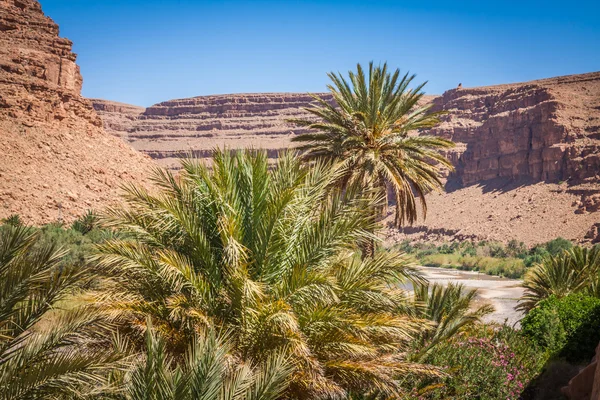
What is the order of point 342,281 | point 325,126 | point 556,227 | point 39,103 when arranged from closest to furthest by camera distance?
point 342,281 → point 325,126 → point 39,103 → point 556,227

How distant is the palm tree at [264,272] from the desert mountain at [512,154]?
51642 millimetres

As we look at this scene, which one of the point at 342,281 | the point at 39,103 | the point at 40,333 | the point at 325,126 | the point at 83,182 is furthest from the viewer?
the point at 39,103

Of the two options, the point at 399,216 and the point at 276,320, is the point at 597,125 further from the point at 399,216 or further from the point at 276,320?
the point at 276,320

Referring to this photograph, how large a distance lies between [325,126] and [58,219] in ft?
82.8

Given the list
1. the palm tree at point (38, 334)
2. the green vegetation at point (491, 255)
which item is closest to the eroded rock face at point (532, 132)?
the green vegetation at point (491, 255)

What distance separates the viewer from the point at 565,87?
295 ft

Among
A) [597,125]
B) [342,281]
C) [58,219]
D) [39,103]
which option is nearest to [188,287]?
[342,281]

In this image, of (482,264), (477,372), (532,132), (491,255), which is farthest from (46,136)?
(532,132)

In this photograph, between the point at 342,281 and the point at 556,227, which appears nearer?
the point at 342,281

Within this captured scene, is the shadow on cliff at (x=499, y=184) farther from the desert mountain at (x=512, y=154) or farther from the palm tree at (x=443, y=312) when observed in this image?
the palm tree at (x=443, y=312)

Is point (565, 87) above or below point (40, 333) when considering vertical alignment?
above

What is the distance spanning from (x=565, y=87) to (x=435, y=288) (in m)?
90.7

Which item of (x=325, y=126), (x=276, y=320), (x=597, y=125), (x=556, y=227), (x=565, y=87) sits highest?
Result: (x=565, y=87)

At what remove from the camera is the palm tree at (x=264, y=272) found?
Result: 20.9ft
